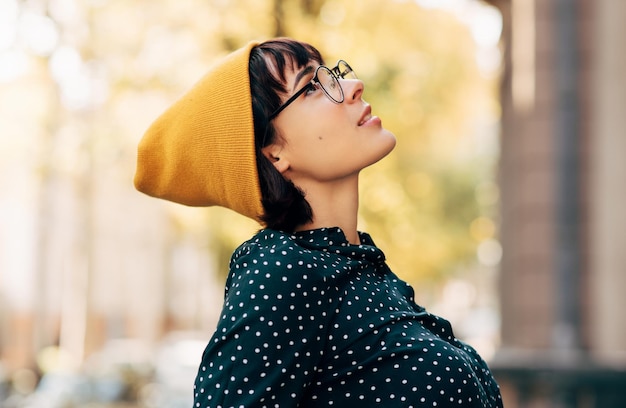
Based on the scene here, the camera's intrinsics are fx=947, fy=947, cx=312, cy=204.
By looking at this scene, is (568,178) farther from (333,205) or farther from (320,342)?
(320,342)

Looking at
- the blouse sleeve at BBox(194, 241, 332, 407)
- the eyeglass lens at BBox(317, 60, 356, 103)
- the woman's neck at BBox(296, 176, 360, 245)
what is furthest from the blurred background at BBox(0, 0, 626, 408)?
the blouse sleeve at BBox(194, 241, 332, 407)

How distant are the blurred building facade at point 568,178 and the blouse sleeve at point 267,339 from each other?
21.4ft

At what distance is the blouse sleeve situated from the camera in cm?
160

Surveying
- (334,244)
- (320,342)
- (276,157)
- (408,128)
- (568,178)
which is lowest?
(408,128)

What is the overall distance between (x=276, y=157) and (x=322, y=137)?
11cm

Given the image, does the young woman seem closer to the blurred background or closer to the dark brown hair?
the dark brown hair

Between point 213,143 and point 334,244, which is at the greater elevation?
point 213,143

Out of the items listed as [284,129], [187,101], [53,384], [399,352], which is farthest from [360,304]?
[53,384]

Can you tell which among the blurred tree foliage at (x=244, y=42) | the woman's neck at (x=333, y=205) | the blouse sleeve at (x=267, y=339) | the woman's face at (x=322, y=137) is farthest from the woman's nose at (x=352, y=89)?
the blurred tree foliage at (x=244, y=42)

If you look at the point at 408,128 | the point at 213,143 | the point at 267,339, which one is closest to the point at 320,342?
the point at 267,339

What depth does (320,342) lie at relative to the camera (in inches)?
66.7

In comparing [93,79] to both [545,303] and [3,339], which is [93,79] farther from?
[3,339]

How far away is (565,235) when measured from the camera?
346 inches

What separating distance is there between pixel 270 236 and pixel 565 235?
24.2 ft
